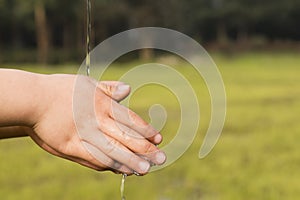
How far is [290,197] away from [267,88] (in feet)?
29.3

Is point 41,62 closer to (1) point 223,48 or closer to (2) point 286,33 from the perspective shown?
(1) point 223,48

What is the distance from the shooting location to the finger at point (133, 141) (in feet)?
2.20

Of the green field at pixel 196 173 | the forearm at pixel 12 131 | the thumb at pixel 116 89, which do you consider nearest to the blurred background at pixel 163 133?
the green field at pixel 196 173

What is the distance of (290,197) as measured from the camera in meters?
3.77

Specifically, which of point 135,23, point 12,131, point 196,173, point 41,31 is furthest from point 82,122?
point 135,23

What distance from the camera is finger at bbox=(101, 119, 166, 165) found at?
2.20ft

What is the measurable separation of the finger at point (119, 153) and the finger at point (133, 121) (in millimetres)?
22

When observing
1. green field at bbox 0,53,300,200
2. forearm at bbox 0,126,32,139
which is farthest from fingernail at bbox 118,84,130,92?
green field at bbox 0,53,300,200

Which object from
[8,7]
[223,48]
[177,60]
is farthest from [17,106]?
[223,48]

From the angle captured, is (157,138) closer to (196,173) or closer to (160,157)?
(160,157)

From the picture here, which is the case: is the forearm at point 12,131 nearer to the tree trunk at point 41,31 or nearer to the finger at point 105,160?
the finger at point 105,160

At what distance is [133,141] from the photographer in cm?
67

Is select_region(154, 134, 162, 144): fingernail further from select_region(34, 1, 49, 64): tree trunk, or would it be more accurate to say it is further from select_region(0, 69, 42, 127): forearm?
select_region(34, 1, 49, 64): tree trunk

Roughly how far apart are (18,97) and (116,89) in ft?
0.36
